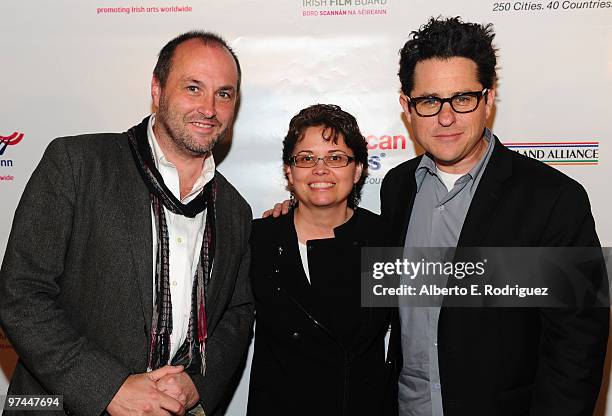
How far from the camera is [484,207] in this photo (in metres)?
2.10

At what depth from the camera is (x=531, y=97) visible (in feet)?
10.2

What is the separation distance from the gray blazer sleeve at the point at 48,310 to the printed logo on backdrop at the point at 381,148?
169 cm

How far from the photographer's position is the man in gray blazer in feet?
6.50

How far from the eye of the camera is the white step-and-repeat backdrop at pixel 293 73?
3.10m

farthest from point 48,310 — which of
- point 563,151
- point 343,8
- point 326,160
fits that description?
point 563,151

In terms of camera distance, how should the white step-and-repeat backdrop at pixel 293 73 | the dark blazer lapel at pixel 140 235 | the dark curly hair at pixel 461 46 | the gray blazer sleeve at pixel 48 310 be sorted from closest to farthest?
the gray blazer sleeve at pixel 48 310
the dark blazer lapel at pixel 140 235
the dark curly hair at pixel 461 46
the white step-and-repeat backdrop at pixel 293 73

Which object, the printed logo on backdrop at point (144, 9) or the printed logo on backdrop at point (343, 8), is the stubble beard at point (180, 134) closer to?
the printed logo on backdrop at point (144, 9)

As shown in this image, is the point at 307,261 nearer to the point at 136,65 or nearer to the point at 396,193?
the point at 396,193

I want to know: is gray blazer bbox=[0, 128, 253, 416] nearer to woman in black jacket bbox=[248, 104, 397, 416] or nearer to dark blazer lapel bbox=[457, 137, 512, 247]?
woman in black jacket bbox=[248, 104, 397, 416]

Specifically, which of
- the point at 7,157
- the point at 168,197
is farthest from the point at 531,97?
the point at 7,157

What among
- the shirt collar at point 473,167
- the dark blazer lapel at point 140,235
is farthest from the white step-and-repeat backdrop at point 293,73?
the dark blazer lapel at point 140,235

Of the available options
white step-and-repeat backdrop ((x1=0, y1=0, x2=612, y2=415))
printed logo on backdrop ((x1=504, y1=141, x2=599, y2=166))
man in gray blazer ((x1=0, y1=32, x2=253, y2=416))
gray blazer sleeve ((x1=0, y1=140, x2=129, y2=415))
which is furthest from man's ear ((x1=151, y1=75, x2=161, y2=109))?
printed logo on backdrop ((x1=504, y1=141, x2=599, y2=166))

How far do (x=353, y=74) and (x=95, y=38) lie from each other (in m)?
1.42

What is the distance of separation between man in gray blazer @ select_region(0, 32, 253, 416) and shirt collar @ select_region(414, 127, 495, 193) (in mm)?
822
